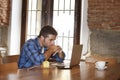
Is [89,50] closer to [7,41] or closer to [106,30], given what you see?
[106,30]

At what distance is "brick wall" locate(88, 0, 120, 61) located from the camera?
14.9ft

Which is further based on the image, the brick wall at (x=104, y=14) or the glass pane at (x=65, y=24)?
the glass pane at (x=65, y=24)

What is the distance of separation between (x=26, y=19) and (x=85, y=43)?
1.39 m

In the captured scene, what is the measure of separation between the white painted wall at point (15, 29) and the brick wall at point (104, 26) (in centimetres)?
152

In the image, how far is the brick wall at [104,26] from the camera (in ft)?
14.9

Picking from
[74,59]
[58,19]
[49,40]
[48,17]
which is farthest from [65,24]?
[74,59]

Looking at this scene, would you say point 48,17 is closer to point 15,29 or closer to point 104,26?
point 15,29

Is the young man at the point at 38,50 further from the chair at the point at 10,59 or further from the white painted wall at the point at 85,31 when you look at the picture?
the white painted wall at the point at 85,31

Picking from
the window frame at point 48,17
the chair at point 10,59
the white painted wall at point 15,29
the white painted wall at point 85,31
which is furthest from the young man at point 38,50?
the white painted wall at point 15,29

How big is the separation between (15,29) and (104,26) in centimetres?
182

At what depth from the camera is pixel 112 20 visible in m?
4.54

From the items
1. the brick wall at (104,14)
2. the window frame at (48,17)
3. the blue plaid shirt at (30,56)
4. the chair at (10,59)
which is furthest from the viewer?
the window frame at (48,17)

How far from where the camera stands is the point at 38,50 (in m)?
3.11

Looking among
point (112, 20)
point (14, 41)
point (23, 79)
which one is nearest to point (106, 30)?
point (112, 20)
